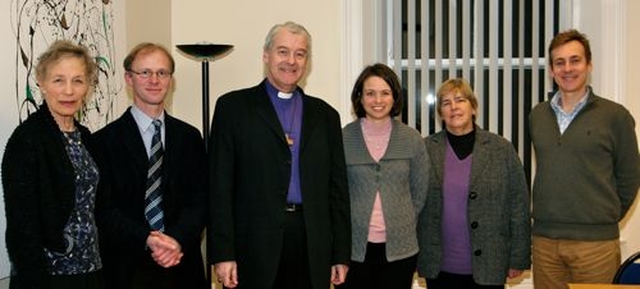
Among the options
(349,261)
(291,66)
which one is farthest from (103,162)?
(349,261)

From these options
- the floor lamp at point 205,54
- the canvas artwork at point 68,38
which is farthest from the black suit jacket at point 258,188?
the floor lamp at point 205,54

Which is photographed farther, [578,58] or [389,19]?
[389,19]

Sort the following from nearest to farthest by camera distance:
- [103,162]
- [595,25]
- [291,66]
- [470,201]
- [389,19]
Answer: [103,162] → [291,66] → [470,201] → [595,25] → [389,19]

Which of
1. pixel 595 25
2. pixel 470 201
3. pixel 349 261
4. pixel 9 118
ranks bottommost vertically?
pixel 349 261

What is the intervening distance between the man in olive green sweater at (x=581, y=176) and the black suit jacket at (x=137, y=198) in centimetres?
151

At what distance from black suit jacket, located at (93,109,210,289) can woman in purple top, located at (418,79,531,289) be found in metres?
1.01

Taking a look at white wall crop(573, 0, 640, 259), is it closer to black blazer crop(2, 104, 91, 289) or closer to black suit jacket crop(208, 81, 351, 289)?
black suit jacket crop(208, 81, 351, 289)

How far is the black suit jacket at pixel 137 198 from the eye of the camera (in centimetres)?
238

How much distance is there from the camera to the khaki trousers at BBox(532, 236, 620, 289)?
2904 millimetres

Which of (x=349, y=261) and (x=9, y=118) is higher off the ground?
(x=9, y=118)

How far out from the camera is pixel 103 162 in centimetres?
238

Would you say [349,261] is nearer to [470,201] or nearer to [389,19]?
[470,201]

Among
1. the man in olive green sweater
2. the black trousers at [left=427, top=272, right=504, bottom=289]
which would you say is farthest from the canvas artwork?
the man in olive green sweater

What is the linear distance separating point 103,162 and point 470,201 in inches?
58.6
